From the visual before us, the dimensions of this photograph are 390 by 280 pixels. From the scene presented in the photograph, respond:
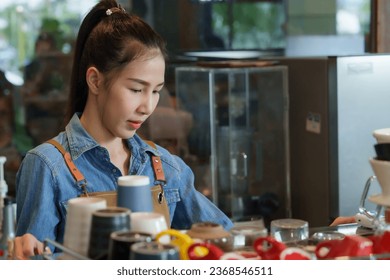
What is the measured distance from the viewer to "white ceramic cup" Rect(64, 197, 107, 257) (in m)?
1.65

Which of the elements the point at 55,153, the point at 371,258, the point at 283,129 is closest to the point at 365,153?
the point at 283,129

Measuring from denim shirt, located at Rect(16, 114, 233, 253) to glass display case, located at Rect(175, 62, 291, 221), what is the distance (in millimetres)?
1641

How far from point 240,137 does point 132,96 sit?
6.53ft

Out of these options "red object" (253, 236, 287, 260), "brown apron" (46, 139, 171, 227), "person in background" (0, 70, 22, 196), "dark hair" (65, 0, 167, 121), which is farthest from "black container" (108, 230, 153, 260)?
"person in background" (0, 70, 22, 196)

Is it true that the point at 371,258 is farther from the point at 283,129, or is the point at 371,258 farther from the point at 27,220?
the point at 283,129

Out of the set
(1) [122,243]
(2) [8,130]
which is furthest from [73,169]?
(2) [8,130]

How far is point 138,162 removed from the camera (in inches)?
101

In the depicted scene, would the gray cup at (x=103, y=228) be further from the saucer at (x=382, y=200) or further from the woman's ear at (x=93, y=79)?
the woman's ear at (x=93, y=79)

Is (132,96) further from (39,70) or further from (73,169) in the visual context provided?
(39,70)

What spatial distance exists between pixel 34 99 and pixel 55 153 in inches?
102

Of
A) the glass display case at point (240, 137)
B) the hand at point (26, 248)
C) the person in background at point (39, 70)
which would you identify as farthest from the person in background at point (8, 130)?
the hand at point (26, 248)

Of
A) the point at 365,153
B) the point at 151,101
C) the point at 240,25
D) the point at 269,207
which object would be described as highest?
the point at 240,25

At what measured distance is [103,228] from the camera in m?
1.58

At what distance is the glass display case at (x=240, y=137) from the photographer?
14.1 ft
